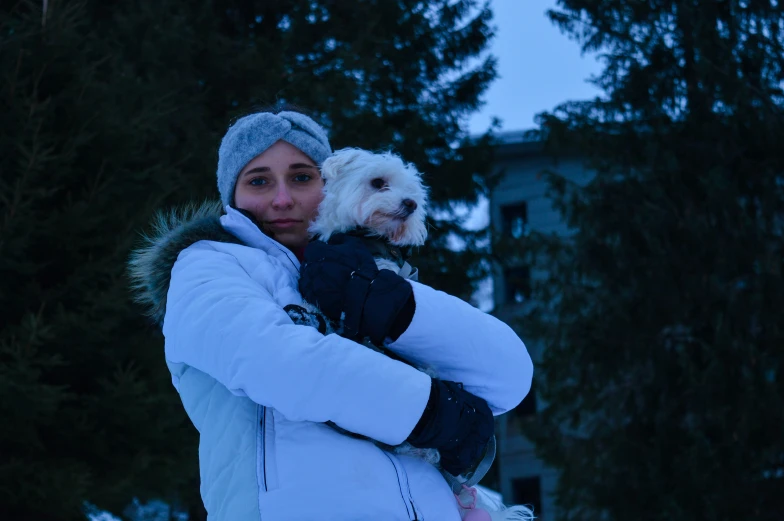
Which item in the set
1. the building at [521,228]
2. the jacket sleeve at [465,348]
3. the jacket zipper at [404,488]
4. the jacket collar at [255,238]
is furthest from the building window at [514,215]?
the jacket zipper at [404,488]

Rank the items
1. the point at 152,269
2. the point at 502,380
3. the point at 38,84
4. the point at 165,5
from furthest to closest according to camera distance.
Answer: the point at 165,5 → the point at 38,84 → the point at 152,269 → the point at 502,380

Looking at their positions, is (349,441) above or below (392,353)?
below

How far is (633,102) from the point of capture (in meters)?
17.7

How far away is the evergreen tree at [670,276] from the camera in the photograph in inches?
583

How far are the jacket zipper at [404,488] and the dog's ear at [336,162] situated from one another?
108 cm

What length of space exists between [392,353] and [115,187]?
8.07m

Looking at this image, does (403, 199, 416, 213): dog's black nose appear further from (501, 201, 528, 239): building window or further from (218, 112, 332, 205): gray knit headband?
(501, 201, 528, 239): building window

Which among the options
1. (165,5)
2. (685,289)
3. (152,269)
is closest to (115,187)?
(165,5)

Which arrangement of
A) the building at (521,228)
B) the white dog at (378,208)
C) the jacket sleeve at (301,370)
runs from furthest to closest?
the building at (521,228) → the white dog at (378,208) → the jacket sleeve at (301,370)

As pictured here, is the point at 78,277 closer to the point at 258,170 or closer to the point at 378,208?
the point at 258,170

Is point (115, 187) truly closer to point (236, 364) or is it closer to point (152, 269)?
point (152, 269)

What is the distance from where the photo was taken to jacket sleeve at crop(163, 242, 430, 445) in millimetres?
2197

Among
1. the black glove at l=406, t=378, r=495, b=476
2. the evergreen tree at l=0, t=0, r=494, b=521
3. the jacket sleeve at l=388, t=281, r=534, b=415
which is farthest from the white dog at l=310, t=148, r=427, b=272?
the evergreen tree at l=0, t=0, r=494, b=521

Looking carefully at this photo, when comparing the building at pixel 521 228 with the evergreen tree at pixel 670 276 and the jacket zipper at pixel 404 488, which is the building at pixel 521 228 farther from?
the jacket zipper at pixel 404 488
